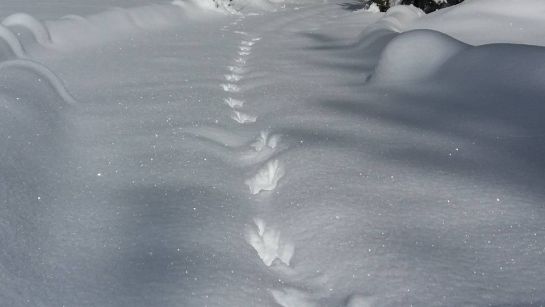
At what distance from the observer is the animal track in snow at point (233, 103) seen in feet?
14.0

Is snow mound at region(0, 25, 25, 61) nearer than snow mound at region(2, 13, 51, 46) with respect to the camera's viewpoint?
Yes

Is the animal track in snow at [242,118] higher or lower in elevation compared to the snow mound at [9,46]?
lower

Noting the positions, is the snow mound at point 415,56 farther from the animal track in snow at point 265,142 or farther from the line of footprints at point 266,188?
the animal track in snow at point 265,142

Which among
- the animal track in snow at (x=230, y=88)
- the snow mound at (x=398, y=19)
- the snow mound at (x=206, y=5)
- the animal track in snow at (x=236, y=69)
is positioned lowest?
the snow mound at (x=206, y=5)

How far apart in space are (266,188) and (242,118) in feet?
3.89

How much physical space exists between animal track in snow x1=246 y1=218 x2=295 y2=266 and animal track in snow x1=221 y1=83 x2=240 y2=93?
7.88ft

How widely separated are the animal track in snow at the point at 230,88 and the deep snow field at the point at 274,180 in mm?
34

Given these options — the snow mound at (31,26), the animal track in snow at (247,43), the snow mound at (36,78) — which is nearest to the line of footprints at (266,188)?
the snow mound at (36,78)

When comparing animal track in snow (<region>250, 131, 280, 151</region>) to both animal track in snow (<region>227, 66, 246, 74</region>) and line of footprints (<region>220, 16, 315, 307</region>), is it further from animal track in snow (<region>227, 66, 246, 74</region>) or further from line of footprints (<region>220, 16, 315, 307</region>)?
animal track in snow (<region>227, 66, 246, 74</region>)

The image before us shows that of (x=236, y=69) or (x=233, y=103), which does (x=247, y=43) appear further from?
(x=233, y=103)

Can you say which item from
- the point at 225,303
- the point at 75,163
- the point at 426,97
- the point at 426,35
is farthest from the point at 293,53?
the point at 225,303

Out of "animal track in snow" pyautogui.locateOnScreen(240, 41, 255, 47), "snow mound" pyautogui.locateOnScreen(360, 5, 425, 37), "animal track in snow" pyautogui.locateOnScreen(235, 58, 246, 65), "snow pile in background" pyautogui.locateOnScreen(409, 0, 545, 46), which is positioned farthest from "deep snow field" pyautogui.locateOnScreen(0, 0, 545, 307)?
"snow mound" pyautogui.locateOnScreen(360, 5, 425, 37)

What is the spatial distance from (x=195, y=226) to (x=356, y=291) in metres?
0.66

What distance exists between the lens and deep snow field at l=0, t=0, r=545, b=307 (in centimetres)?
191
